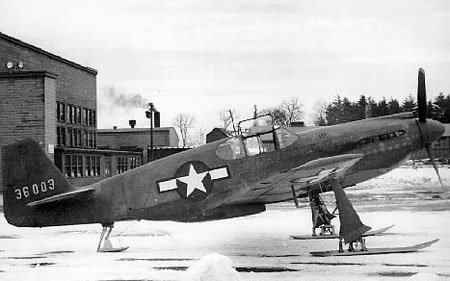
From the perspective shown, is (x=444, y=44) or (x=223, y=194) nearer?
(x=444, y=44)

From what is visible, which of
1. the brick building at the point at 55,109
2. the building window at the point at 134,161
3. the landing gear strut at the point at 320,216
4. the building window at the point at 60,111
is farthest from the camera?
the building window at the point at 134,161

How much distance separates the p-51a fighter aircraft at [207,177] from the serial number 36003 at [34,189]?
0.02 meters

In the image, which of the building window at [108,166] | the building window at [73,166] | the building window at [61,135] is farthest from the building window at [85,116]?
the building window at [73,166]

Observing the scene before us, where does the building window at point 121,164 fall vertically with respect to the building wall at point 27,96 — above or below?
below

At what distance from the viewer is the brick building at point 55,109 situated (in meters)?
26.0

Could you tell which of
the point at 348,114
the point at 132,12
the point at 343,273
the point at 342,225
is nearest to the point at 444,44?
the point at 342,225

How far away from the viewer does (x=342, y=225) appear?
825cm

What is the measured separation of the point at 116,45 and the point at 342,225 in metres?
5.26

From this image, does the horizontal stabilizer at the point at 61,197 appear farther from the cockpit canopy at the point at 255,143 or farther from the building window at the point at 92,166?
the building window at the point at 92,166

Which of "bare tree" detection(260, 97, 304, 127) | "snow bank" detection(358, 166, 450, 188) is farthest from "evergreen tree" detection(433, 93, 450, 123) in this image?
"snow bank" detection(358, 166, 450, 188)

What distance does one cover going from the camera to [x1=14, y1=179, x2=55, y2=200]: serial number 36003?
357 inches

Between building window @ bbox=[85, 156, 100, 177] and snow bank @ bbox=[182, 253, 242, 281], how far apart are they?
25876mm

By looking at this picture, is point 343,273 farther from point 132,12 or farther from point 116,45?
point 116,45

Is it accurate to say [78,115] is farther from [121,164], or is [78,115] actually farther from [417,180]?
[417,180]
